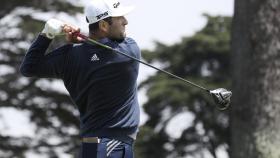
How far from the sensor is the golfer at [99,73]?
562 centimetres

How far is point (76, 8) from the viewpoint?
26438 millimetres

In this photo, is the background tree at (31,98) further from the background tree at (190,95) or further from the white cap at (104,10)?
the white cap at (104,10)

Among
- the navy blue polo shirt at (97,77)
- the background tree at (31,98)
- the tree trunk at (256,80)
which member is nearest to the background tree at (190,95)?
the background tree at (31,98)

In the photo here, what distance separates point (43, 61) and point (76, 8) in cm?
2083

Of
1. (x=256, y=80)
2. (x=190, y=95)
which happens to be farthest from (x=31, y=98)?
(x=256, y=80)

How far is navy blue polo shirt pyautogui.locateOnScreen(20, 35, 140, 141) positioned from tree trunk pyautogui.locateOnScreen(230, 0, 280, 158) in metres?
4.76

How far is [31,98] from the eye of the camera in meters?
27.6

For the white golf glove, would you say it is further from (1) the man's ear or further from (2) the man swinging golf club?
(1) the man's ear

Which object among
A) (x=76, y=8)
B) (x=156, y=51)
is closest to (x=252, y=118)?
(x=76, y=8)

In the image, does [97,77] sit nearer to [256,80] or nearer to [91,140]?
[91,140]

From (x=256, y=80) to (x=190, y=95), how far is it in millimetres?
23170

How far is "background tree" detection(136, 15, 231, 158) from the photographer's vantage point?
33.8 metres

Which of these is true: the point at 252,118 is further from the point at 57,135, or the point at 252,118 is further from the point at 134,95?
the point at 57,135

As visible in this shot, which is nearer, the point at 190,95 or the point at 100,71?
the point at 100,71
